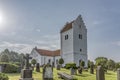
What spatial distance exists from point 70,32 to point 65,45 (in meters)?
4.15

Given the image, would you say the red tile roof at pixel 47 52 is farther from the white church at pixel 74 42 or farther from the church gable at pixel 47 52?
the white church at pixel 74 42

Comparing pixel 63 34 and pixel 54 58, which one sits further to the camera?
pixel 54 58

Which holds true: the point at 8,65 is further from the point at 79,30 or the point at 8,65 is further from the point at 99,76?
the point at 79,30

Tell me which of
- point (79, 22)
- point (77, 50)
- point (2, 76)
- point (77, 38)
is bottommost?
point (2, 76)

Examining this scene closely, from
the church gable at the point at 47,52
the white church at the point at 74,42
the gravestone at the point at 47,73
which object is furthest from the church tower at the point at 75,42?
the gravestone at the point at 47,73

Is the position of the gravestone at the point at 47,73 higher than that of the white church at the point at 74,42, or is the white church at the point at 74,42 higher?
the white church at the point at 74,42

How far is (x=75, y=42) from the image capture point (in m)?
54.0

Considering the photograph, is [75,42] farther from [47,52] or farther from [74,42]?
[47,52]

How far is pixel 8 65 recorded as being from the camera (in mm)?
27906

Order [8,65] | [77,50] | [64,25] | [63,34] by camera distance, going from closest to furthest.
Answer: [8,65]
[77,50]
[63,34]
[64,25]

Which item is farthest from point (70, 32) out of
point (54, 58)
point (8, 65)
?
point (8, 65)

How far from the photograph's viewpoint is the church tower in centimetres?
5331

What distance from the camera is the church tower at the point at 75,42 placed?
175 ft

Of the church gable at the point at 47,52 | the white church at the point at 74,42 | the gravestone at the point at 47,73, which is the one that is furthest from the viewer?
the church gable at the point at 47,52
